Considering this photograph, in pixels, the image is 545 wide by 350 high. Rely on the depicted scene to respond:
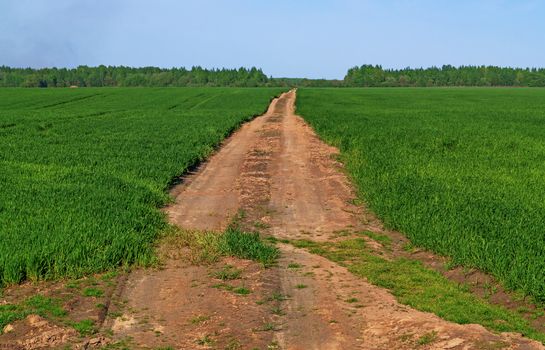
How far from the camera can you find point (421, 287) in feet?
31.5

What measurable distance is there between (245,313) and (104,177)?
411 inches

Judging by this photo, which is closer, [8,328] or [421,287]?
[8,328]

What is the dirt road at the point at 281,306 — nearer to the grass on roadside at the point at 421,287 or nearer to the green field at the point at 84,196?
the grass on roadside at the point at 421,287

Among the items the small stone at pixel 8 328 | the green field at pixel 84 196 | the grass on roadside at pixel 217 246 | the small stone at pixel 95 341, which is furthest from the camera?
the grass on roadside at pixel 217 246

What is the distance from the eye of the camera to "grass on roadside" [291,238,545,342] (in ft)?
26.6

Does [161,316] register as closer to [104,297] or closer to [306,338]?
[104,297]

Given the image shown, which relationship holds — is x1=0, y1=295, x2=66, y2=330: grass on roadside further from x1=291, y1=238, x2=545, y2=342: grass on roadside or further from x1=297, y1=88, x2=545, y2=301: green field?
x1=297, y1=88, x2=545, y2=301: green field

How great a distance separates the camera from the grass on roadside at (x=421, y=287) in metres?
8.10

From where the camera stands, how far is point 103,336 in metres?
7.59

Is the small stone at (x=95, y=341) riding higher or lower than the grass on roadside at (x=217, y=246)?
lower

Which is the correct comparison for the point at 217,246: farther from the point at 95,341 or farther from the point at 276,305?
the point at 95,341

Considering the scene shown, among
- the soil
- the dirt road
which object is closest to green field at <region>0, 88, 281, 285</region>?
the soil

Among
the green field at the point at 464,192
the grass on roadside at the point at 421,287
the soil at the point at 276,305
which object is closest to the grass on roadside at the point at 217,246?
the soil at the point at 276,305

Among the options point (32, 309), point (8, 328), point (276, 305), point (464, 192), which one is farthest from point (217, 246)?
point (464, 192)
